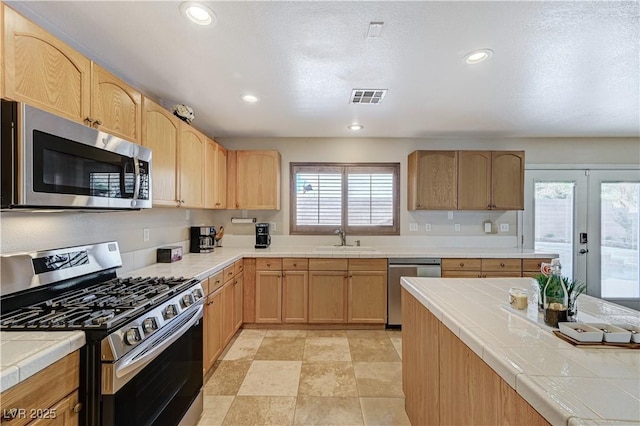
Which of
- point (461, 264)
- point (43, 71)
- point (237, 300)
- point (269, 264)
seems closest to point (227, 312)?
point (237, 300)

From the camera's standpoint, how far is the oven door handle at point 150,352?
1.19 metres

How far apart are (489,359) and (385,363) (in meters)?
1.92

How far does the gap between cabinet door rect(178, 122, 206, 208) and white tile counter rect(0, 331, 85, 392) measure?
1.62 metres

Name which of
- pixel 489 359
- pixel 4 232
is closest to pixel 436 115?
pixel 489 359

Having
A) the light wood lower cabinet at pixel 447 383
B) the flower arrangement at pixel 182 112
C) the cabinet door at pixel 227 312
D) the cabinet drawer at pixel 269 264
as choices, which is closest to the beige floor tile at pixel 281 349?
the cabinet door at pixel 227 312

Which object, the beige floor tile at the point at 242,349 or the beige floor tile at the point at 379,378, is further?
the beige floor tile at the point at 242,349

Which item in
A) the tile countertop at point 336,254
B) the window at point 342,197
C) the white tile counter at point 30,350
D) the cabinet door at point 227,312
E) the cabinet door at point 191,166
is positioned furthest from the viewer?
the window at point 342,197

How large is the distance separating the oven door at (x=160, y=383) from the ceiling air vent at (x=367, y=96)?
2.07 metres

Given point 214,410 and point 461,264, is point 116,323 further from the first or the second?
point 461,264

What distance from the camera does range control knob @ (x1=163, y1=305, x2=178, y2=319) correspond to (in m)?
1.51

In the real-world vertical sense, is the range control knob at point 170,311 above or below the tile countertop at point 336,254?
below

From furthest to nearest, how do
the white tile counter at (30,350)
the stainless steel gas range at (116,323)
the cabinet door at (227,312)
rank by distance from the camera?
the cabinet door at (227,312), the stainless steel gas range at (116,323), the white tile counter at (30,350)

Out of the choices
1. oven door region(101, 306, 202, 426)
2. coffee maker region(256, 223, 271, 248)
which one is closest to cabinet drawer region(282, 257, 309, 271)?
coffee maker region(256, 223, 271, 248)

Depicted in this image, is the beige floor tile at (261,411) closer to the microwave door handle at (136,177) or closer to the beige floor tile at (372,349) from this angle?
the beige floor tile at (372,349)
